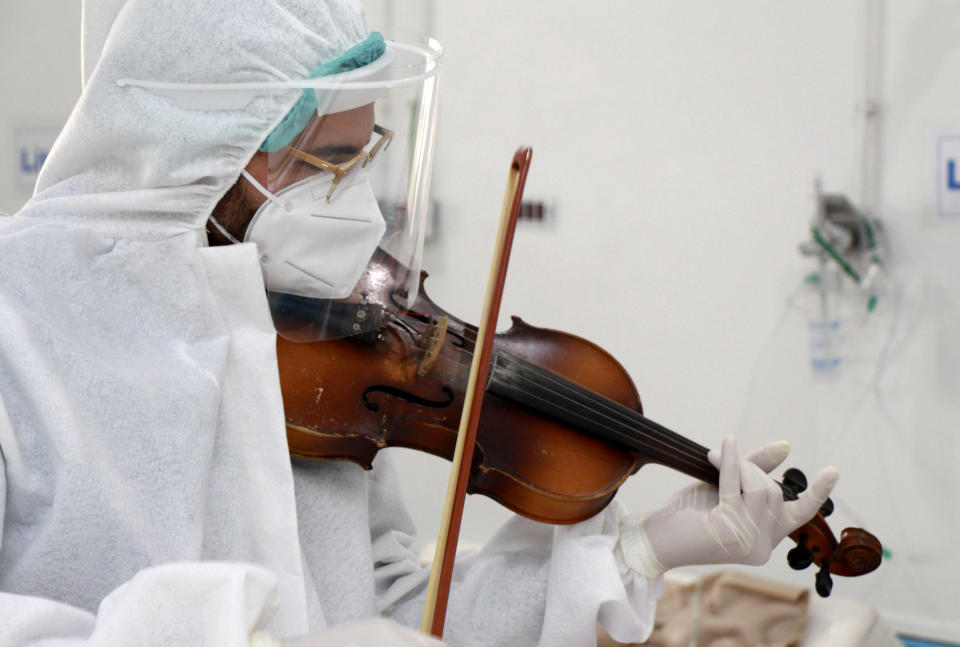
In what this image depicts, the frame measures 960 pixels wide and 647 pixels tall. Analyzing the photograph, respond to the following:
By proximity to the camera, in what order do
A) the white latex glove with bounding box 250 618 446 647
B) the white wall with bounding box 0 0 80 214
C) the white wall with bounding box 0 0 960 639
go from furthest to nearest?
1. the white wall with bounding box 0 0 80 214
2. the white wall with bounding box 0 0 960 639
3. the white latex glove with bounding box 250 618 446 647

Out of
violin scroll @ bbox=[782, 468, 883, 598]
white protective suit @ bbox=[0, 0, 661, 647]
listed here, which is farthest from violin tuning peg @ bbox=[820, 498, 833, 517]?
white protective suit @ bbox=[0, 0, 661, 647]

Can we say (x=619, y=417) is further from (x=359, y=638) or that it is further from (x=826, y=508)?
(x=359, y=638)

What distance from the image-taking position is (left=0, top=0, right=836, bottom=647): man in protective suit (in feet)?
2.24

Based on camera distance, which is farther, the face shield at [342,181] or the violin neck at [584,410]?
the violin neck at [584,410]

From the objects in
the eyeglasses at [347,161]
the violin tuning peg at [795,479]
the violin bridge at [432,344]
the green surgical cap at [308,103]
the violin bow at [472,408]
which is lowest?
the violin tuning peg at [795,479]

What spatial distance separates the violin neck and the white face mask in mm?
222

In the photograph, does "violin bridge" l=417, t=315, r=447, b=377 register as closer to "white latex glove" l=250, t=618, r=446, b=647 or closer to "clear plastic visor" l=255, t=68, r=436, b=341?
"clear plastic visor" l=255, t=68, r=436, b=341

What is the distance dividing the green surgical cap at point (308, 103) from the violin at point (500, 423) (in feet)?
0.57

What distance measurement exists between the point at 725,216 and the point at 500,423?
52.8 inches

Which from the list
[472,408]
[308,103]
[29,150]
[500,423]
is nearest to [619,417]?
[500,423]

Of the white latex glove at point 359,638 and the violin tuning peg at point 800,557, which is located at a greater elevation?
the white latex glove at point 359,638

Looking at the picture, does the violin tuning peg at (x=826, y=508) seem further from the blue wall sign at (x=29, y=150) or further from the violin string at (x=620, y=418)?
the blue wall sign at (x=29, y=150)

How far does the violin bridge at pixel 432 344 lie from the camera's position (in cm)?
99

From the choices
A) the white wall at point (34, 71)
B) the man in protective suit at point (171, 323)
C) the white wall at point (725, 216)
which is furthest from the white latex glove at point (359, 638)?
the white wall at point (34, 71)
